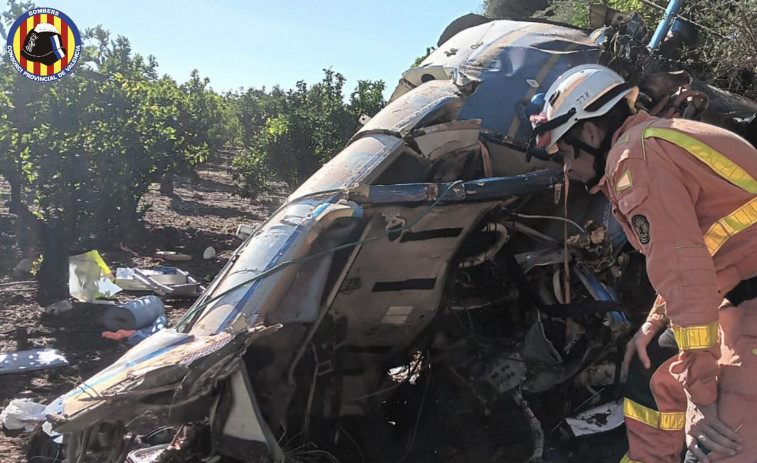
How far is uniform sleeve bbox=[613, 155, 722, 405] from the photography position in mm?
1797

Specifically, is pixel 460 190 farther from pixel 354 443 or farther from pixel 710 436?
pixel 710 436

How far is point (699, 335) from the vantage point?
181 centimetres

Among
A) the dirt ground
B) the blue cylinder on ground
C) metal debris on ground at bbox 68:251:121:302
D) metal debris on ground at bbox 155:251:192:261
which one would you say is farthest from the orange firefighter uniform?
metal debris on ground at bbox 155:251:192:261

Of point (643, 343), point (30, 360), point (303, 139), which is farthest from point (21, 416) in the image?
point (303, 139)

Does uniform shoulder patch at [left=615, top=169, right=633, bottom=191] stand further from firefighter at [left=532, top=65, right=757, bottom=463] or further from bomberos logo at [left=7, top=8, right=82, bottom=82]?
bomberos logo at [left=7, top=8, right=82, bottom=82]

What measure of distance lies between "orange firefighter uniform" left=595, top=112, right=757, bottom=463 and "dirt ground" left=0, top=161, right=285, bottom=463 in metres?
3.74

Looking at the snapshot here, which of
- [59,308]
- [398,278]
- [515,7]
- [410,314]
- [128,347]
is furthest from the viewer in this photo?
[515,7]

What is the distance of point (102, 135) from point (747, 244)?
25.6 ft

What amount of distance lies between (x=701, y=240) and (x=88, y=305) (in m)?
6.29

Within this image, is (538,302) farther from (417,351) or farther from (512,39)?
(512,39)

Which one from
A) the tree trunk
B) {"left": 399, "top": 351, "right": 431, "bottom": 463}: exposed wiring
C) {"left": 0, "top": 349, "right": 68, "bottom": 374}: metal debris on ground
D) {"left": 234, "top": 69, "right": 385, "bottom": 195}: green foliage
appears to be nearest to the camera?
{"left": 399, "top": 351, "right": 431, "bottom": 463}: exposed wiring

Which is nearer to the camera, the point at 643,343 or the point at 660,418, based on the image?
the point at 660,418

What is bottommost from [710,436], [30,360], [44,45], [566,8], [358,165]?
[30,360]

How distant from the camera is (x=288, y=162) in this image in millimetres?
15039
